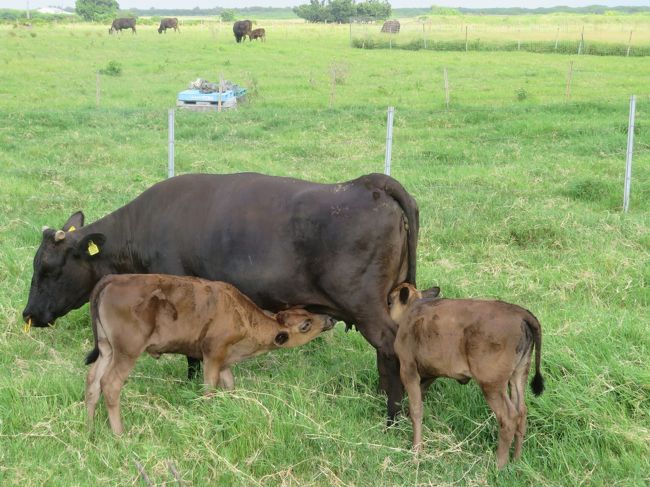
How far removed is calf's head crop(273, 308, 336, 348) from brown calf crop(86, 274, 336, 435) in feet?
0.15

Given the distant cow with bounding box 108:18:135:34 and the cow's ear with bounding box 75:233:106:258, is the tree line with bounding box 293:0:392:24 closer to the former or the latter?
the distant cow with bounding box 108:18:135:34

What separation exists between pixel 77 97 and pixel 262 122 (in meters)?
7.77

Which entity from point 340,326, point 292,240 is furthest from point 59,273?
point 340,326

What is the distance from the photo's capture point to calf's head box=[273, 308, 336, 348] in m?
5.22

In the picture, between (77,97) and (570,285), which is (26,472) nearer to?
(570,285)

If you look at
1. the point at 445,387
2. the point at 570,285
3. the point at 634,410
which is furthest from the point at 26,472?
the point at 570,285

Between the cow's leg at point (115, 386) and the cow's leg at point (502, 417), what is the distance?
2204 mm

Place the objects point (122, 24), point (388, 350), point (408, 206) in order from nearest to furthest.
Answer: point (388, 350)
point (408, 206)
point (122, 24)

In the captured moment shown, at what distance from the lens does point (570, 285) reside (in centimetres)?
706

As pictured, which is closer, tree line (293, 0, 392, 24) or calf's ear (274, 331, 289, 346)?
calf's ear (274, 331, 289, 346)

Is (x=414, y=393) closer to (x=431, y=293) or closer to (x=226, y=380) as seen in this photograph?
(x=431, y=293)

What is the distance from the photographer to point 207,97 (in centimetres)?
1970

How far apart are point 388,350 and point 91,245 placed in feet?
8.42

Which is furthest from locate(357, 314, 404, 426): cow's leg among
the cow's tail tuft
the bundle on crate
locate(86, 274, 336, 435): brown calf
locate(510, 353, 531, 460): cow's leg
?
the bundle on crate
